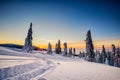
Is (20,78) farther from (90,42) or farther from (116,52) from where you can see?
(116,52)

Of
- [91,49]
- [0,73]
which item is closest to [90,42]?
[91,49]

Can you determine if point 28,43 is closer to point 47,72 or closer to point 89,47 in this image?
point 89,47

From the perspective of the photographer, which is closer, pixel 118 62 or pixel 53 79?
pixel 53 79

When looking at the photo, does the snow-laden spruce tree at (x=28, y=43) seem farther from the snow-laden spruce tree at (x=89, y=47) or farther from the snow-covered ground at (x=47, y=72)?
the snow-covered ground at (x=47, y=72)

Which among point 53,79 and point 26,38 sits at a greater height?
point 26,38

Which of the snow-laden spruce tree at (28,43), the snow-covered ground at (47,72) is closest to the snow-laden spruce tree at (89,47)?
the snow-laden spruce tree at (28,43)

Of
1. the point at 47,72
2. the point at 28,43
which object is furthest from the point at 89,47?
the point at 47,72

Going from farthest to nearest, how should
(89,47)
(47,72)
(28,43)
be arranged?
1. (28,43)
2. (89,47)
3. (47,72)

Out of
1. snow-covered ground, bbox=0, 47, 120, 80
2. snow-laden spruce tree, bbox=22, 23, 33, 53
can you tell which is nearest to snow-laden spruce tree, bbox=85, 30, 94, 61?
snow-laden spruce tree, bbox=22, 23, 33, 53

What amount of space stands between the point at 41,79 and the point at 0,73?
3062 mm

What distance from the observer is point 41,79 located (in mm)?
8055

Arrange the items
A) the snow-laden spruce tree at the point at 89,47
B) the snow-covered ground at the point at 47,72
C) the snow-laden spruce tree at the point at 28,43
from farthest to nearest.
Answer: the snow-laden spruce tree at the point at 28,43 < the snow-laden spruce tree at the point at 89,47 < the snow-covered ground at the point at 47,72

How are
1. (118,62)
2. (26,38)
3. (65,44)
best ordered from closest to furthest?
(26,38) → (118,62) → (65,44)

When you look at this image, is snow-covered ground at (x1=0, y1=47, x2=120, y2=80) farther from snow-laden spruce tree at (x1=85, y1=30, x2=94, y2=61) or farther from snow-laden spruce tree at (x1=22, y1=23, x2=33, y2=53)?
snow-laden spruce tree at (x1=22, y1=23, x2=33, y2=53)
